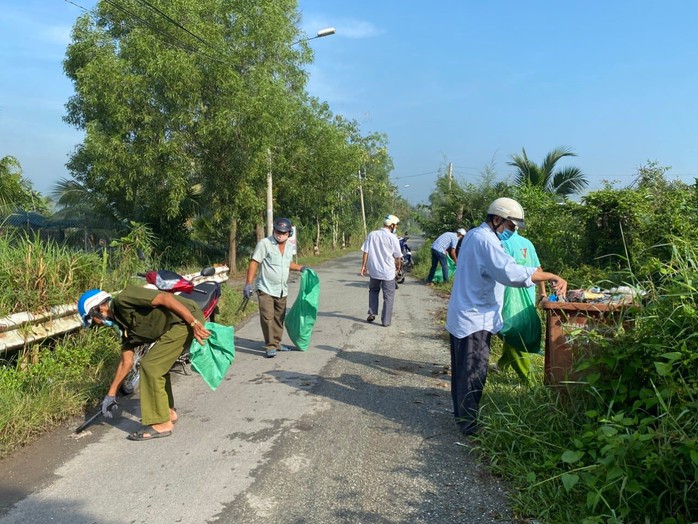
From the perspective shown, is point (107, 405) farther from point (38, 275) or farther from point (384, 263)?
point (384, 263)

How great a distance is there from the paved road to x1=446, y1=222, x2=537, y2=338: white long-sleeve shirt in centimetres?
92

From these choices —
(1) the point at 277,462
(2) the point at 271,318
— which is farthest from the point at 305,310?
(1) the point at 277,462

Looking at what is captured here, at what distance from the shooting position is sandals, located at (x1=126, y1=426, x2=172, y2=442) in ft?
14.9

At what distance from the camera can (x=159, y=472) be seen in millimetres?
3939

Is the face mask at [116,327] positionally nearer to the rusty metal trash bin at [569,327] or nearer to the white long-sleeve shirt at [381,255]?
the rusty metal trash bin at [569,327]

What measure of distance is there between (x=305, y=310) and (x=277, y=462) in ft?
11.2

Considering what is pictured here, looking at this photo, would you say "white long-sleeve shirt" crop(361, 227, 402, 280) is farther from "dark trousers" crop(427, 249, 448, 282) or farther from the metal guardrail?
"dark trousers" crop(427, 249, 448, 282)

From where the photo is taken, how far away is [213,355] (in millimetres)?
4902

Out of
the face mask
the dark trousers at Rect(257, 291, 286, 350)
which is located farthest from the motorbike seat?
the face mask

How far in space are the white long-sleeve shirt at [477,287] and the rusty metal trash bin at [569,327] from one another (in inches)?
16.8

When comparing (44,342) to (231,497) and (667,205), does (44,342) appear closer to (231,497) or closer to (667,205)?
(231,497)

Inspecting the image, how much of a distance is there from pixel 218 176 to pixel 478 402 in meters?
13.1

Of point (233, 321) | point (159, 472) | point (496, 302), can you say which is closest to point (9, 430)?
point (159, 472)

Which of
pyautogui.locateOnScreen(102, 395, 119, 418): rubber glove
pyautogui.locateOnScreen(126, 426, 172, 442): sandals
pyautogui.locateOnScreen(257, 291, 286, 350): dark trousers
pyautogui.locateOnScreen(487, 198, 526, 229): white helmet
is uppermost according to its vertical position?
pyautogui.locateOnScreen(487, 198, 526, 229): white helmet
